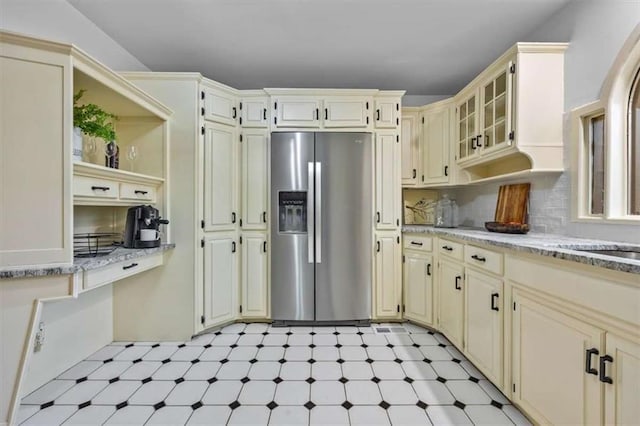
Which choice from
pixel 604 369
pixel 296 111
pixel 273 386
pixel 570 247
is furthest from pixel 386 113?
pixel 273 386

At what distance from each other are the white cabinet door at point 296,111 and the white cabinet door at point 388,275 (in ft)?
4.44

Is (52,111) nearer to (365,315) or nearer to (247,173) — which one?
(247,173)

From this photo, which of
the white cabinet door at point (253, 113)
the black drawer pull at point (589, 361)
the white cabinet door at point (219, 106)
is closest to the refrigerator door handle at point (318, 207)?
the white cabinet door at point (253, 113)

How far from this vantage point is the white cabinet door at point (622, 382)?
3.14ft

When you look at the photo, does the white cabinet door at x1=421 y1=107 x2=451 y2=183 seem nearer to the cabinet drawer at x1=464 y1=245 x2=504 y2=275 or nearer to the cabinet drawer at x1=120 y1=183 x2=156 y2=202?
the cabinet drawer at x1=464 y1=245 x2=504 y2=275

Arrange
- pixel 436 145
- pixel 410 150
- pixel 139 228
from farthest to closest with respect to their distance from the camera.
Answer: pixel 410 150 < pixel 436 145 < pixel 139 228

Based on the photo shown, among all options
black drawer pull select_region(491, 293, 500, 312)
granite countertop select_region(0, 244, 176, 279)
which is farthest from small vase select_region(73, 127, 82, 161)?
black drawer pull select_region(491, 293, 500, 312)

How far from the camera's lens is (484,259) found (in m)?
1.83

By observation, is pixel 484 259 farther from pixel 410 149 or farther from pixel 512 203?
pixel 410 149

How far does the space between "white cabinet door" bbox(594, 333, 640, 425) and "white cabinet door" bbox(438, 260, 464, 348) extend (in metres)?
1.09

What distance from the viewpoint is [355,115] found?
9.20ft

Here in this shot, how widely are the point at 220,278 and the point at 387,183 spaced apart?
186cm

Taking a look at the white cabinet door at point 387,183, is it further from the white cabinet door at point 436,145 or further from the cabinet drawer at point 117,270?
the cabinet drawer at point 117,270

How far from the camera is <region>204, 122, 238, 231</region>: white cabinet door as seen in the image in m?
2.53
